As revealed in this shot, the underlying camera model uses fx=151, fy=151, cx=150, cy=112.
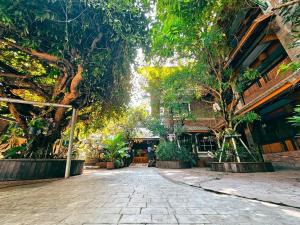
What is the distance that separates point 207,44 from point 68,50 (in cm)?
524

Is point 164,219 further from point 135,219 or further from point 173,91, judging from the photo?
point 173,91

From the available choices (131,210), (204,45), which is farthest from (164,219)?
(204,45)

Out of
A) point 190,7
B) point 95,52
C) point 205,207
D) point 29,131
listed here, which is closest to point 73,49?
point 95,52

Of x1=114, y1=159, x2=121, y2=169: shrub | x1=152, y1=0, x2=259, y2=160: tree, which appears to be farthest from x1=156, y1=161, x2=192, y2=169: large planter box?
x1=152, y1=0, x2=259, y2=160: tree

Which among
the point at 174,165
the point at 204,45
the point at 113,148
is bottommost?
the point at 174,165

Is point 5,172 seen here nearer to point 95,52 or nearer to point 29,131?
point 29,131

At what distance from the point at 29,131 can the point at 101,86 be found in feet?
10.3

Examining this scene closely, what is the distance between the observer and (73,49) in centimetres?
479

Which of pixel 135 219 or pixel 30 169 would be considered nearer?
pixel 135 219

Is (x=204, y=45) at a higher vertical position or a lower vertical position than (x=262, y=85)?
higher

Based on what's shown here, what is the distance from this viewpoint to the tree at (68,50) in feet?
12.9

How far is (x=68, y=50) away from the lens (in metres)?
4.71

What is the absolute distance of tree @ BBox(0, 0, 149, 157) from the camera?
393cm

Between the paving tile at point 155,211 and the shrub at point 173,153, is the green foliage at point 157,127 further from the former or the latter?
the paving tile at point 155,211
